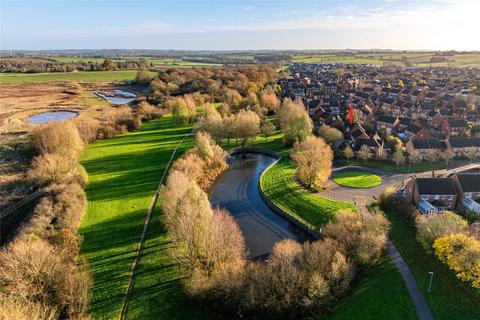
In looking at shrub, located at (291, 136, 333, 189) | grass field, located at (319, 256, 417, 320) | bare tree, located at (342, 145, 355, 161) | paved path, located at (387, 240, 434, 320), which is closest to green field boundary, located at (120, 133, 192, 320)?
grass field, located at (319, 256, 417, 320)

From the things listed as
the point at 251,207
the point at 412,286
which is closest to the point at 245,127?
the point at 251,207

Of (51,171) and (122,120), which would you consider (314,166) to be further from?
(122,120)

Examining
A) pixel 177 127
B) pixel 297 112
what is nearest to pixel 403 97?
pixel 297 112

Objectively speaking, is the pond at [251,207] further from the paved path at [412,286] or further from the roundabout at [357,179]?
the roundabout at [357,179]

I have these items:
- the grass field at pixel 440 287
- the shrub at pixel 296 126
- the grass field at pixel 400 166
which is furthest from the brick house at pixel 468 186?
the shrub at pixel 296 126

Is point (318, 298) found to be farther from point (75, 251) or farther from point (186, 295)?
point (75, 251)

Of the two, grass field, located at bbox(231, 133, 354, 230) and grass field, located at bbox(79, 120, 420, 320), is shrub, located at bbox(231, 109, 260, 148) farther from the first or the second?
grass field, located at bbox(79, 120, 420, 320)

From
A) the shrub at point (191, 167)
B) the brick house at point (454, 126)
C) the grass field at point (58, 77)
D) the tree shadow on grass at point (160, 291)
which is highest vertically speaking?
the grass field at point (58, 77)
